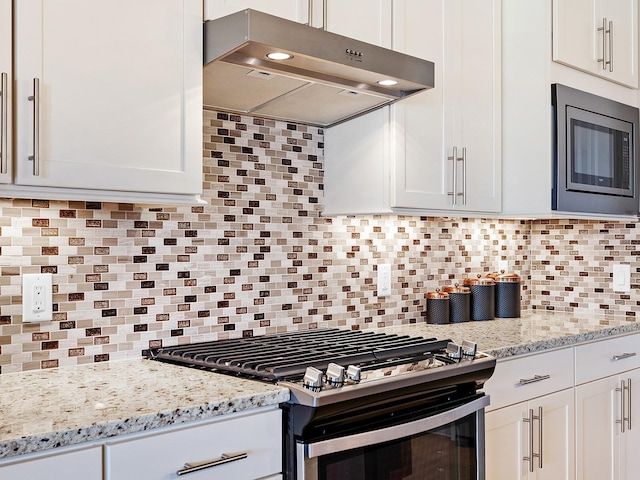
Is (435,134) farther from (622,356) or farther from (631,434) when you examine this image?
(631,434)

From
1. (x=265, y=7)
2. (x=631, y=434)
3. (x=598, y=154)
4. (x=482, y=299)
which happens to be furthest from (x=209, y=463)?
(x=598, y=154)

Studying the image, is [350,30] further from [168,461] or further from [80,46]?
[168,461]

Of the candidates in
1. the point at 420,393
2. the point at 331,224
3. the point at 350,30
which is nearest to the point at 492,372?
the point at 420,393

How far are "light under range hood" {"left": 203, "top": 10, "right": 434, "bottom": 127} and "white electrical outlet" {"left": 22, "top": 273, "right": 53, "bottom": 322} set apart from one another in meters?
0.71

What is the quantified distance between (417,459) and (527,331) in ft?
3.11

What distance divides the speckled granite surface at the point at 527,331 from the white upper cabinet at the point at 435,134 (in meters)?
0.47

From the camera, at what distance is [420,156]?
2145 millimetres

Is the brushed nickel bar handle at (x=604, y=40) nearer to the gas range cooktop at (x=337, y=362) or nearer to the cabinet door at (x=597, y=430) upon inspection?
the cabinet door at (x=597, y=430)

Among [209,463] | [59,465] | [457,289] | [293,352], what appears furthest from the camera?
[457,289]

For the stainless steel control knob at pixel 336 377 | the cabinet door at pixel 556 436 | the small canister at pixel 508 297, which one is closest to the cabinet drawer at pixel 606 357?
the cabinet door at pixel 556 436

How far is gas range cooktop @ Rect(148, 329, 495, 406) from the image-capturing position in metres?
1.39

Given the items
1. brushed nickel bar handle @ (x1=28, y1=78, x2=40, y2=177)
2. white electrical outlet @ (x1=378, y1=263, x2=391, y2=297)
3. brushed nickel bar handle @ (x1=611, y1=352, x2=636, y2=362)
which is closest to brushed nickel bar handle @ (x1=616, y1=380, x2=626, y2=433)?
brushed nickel bar handle @ (x1=611, y1=352, x2=636, y2=362)

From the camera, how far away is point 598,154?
269 centimetres

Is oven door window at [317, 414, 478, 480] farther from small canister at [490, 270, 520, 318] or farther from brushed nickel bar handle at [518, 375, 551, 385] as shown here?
small canister at [490, 270, 520, 318]
